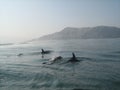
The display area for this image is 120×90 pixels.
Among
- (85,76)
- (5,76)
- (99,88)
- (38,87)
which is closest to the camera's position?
(99,88)

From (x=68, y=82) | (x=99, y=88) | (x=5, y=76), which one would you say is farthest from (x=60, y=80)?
(x=5, y=76)

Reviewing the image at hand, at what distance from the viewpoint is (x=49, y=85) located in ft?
59.5

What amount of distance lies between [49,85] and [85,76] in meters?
5.29

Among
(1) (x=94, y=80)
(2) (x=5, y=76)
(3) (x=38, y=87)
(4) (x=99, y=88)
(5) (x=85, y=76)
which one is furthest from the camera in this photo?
(2) (x=5, y=76)

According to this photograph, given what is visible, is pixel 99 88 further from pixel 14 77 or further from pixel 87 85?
pixel 14 77

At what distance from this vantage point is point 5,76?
22922mm

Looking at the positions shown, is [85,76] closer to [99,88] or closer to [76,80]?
[76,80]

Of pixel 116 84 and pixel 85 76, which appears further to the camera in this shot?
pixel 85 76

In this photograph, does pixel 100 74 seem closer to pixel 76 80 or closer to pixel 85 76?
pixel 85 76

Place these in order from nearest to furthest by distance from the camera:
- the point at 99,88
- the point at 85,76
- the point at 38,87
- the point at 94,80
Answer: the point at 99,88 → the point at 38,87 → the point at 94,80 → the point at 85,76

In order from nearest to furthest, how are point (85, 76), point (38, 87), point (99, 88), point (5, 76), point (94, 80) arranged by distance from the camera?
point (99, 88) < point (38, 87) < point (94, 80) < point (85, 76) < point (5, 76)

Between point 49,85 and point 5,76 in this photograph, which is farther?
point 5,76

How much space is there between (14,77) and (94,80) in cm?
1037

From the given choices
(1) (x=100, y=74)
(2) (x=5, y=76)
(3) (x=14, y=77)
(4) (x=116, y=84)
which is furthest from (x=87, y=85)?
(2) (x=5, y=76)
